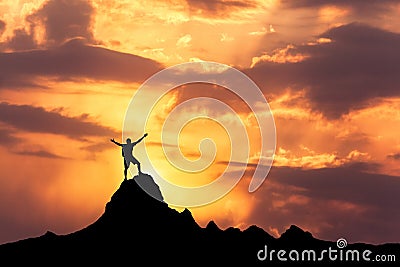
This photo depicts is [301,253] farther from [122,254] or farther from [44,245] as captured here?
[44,245]

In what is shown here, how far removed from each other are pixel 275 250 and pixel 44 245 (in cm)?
4135

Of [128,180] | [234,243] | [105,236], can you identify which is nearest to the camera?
[128,180]

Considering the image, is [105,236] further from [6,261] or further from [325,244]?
[325,244]

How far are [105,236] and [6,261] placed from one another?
2086 cm

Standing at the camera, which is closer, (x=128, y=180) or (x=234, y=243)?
(x=128, y=180)

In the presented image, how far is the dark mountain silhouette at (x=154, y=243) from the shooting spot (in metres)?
151

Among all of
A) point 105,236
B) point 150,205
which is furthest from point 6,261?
point 150,205

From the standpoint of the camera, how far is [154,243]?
160 m

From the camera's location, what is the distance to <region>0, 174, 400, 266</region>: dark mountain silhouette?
497 ft

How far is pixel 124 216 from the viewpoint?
151375mm

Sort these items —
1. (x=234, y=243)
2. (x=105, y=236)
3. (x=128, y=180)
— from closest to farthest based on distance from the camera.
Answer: (x=128, y=180) → (x=105, y=236) → (x=234, y=243)

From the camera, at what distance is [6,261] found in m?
165

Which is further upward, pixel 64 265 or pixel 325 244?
pixel 325 244

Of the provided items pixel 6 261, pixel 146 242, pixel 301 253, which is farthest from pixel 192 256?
pixel 6 261
